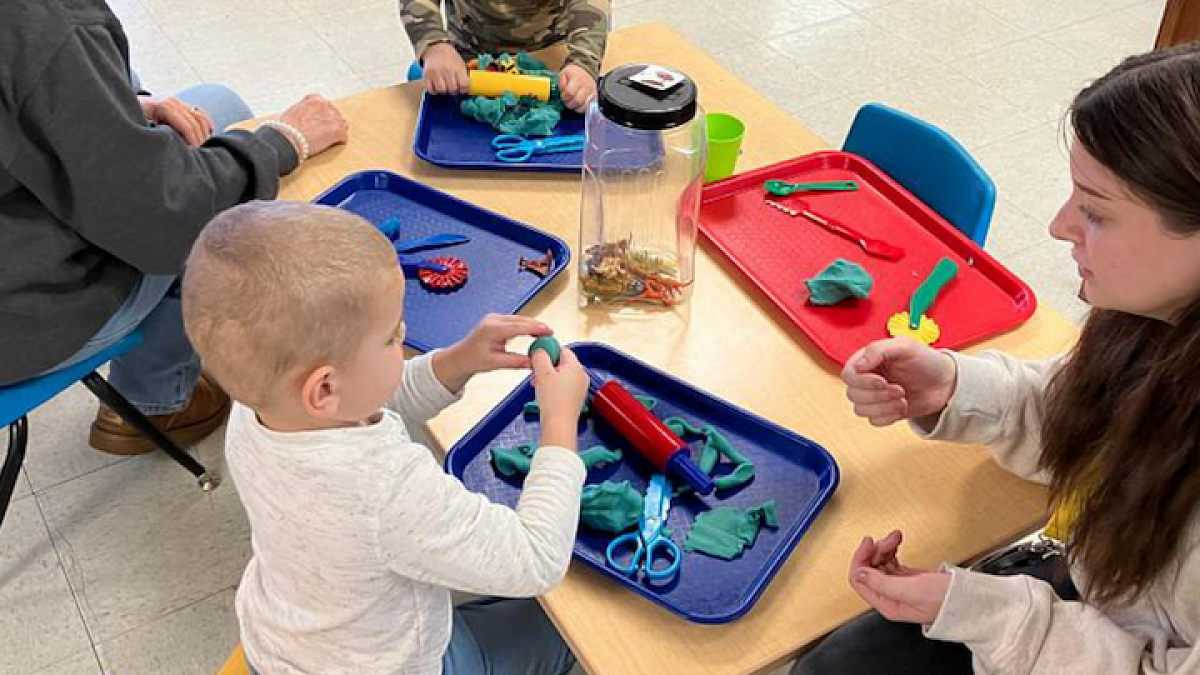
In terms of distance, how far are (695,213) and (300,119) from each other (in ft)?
1.84

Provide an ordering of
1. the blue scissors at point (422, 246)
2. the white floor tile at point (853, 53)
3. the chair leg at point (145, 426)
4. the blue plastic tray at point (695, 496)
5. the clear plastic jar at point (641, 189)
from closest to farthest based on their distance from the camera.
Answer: the blue plastic tray at point (695, 496)
the clear plastic jar at point (641, 189)
the blue scissors at point (422, 246)
the chair leg at point (145, 426)
the white floor tile at point (853, 53)

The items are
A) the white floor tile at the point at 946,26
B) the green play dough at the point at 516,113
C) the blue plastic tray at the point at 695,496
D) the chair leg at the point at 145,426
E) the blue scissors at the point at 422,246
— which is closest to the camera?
the blue plastic tray at the point at 695,496

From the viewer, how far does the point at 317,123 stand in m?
1.44

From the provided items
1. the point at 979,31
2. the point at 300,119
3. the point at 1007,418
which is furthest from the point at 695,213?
the point at 979,31

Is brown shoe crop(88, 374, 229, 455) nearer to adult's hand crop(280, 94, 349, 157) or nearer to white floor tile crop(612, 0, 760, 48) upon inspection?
adult's hand crop(280, 94, 349, 157)

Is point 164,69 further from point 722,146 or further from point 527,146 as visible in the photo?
point 722,146

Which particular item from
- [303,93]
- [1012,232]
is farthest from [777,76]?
[303,93]

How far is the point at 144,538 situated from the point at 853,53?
228 cm

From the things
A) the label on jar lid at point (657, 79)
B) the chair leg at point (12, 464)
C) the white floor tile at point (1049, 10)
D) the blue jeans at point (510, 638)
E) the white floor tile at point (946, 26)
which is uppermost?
the label on jar lid at point (657, 79)

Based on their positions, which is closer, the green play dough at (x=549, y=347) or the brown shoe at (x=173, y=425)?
the green play dough at (x=549, y=347)

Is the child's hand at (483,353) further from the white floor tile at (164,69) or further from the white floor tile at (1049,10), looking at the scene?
the white floor tile at (1049,10)

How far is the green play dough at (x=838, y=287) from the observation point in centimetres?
121

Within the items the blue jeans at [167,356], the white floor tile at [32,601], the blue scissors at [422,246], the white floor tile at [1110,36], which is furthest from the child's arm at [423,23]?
the white floor tile at [1110,36]

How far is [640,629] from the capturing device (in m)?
0.90
